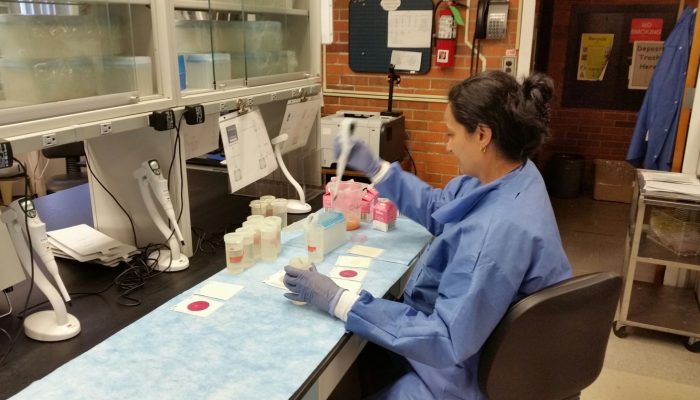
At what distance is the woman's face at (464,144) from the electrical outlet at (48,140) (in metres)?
0.96

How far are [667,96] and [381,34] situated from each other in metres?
1.84

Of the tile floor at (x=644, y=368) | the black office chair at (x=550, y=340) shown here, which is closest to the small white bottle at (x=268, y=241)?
the black office chair at (x=550, y=340)

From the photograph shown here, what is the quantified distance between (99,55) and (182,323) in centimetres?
76

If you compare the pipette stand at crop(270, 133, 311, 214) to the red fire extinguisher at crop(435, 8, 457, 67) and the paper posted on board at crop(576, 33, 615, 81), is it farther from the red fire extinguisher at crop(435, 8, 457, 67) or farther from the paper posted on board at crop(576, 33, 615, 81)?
the paper posted on board at crop(576, 33, 615, 81)

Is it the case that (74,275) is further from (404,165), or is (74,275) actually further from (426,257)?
(404,165)

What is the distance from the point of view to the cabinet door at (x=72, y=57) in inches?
48.1

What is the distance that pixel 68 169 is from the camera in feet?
11.8

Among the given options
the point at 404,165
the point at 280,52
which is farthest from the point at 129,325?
the point at 404,165

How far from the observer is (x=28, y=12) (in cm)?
125

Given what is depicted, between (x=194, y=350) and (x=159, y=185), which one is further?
(x=159, y=185)

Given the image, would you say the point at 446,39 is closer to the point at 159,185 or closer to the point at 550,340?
the point at 159,185

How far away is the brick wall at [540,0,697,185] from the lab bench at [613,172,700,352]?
2434mm

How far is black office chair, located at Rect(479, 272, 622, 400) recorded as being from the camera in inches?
44.7

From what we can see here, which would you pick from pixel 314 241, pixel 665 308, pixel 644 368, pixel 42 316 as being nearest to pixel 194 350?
pixel 42 316
